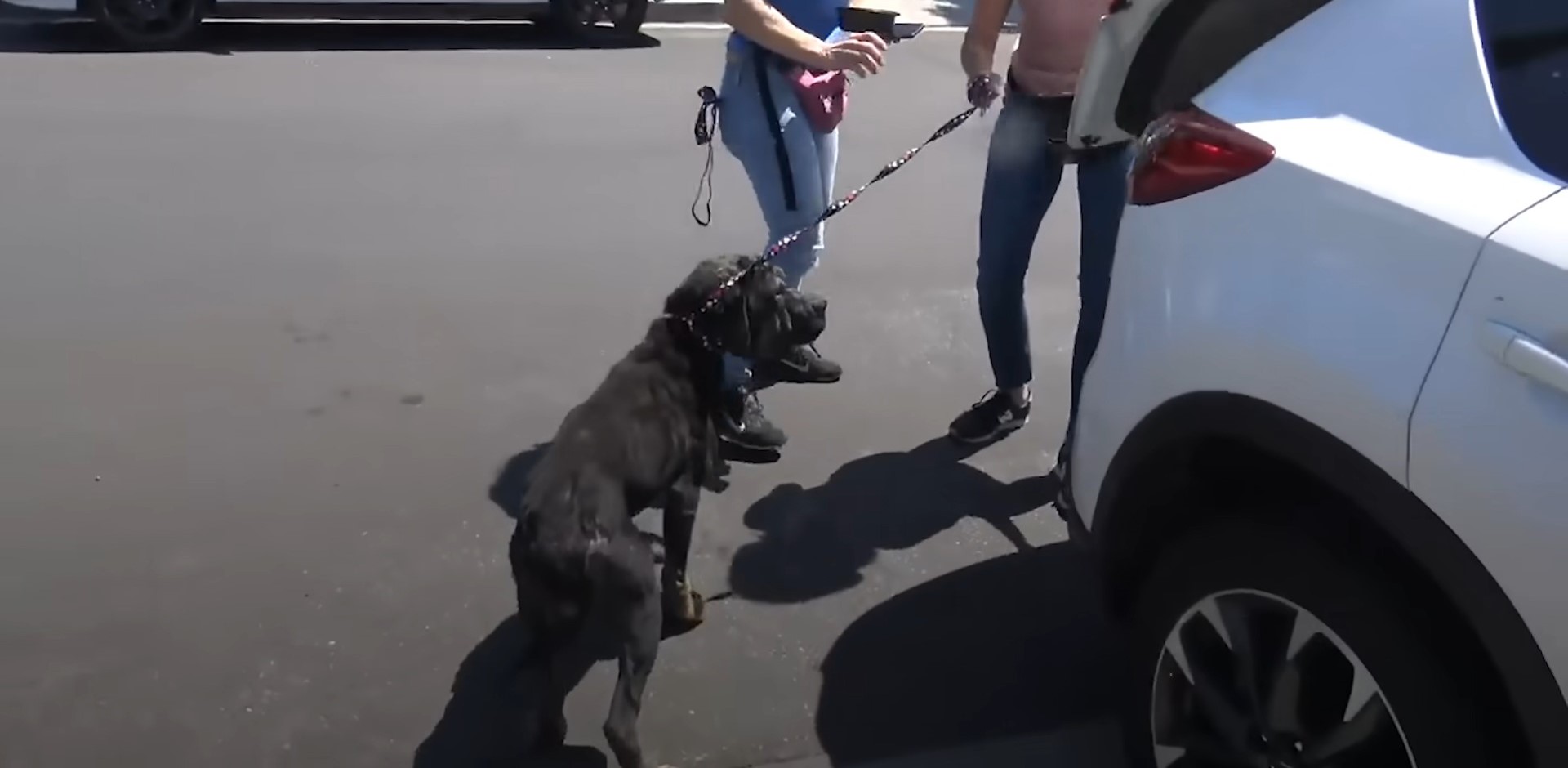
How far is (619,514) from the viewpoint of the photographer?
2977 millimetres

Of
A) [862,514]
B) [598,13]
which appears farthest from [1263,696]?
[598,13]

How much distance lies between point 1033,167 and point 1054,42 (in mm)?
356

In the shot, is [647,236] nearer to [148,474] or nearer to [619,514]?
[148,474]

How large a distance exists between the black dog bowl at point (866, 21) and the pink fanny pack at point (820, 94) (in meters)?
0.13

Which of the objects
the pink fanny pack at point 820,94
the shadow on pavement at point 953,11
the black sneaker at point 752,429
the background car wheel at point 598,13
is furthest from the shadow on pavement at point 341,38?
the pink fanny pack at point 820,94

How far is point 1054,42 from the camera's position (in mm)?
3840

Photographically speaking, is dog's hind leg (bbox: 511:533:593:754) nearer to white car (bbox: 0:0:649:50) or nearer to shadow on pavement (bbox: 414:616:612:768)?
shadow on pavement (bbox: 414:616:612:768)

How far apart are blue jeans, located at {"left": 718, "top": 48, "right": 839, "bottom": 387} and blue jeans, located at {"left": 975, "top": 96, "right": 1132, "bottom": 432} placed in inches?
19.2

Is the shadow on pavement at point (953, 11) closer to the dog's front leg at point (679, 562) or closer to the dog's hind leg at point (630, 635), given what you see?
the dog's front leg at point (679, 562)

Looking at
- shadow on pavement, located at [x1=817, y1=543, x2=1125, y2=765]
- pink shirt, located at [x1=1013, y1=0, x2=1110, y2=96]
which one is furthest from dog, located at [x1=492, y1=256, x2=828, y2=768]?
pink shirt, located at [x1=1013, y1=0, x2=1110, y2=96]

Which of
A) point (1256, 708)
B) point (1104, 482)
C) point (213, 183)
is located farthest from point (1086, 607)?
point (213, 183)

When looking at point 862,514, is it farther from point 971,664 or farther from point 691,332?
point 691,332

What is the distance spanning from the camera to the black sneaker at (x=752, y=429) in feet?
13.4

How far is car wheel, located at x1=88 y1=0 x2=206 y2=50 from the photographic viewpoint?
10008 mm
